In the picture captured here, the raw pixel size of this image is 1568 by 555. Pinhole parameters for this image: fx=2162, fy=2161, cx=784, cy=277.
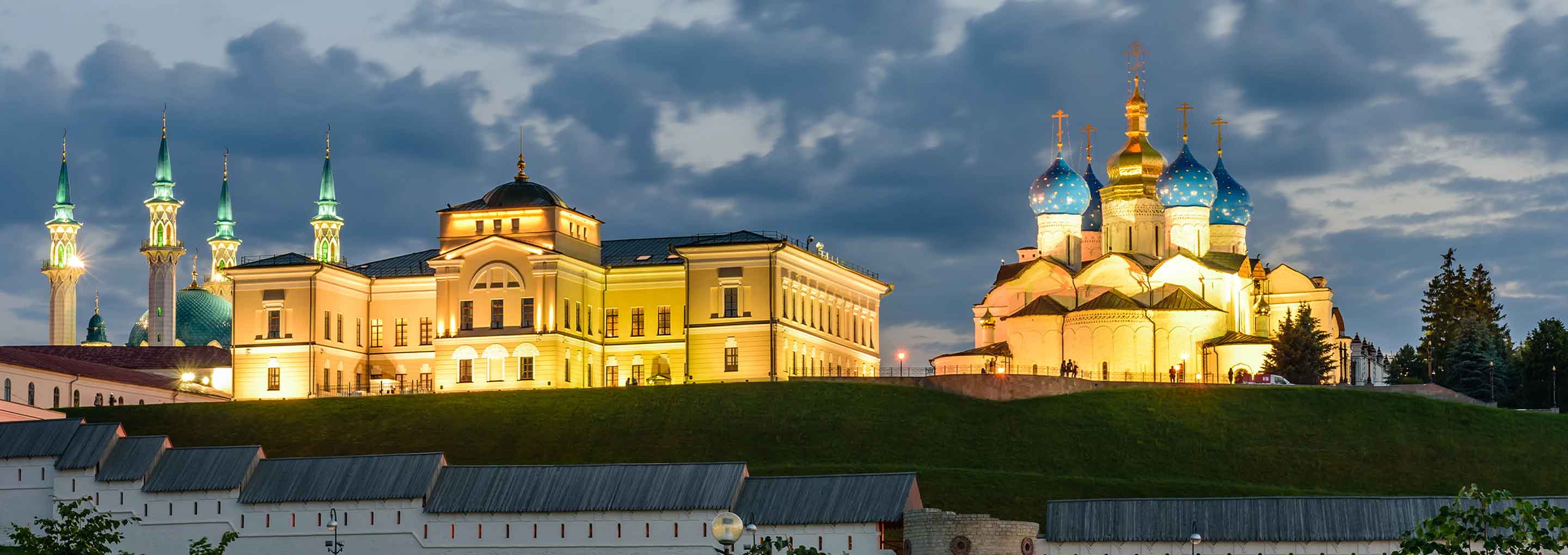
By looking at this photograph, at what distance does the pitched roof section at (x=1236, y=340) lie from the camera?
8681cm

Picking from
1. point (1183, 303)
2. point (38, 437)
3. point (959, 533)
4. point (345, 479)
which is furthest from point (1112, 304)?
point (38, 437)

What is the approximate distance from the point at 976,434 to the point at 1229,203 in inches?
1293

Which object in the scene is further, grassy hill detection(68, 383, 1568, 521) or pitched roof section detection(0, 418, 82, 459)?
grassy hill detection(68, 383, 1568, 521)

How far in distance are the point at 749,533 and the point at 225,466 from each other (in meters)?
15.7

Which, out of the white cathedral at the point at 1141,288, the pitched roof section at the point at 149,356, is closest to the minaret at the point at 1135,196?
the white cathedral at the point at 1141,288

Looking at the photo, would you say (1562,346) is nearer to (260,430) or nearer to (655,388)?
(655,388)

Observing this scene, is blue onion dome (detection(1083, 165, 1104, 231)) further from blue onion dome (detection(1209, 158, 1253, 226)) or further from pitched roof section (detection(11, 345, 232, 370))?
pitched roof section (detection(11, 345, 232, 370))

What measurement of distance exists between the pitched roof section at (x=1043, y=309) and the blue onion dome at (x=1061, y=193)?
7524mm

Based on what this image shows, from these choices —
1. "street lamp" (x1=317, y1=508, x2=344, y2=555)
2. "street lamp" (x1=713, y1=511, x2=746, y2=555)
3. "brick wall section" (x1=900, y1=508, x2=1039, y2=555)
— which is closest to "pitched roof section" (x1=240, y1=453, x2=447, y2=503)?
"street lamp" (x1=317, y1=508, x2=344, y2=555)

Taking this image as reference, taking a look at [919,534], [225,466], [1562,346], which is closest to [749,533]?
[919,534]

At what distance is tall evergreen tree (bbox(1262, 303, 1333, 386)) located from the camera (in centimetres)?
8462

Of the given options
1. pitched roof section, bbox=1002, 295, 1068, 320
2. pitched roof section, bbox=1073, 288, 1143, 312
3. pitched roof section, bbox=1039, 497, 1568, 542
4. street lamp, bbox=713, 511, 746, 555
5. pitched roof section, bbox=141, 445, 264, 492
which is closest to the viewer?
street lamp, bbox=713, 511, 746, 555

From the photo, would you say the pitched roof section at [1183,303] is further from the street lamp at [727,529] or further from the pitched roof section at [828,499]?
the street lamp at [727,529]

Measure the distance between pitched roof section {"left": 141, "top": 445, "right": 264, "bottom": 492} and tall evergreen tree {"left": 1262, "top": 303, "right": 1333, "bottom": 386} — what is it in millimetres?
42202
